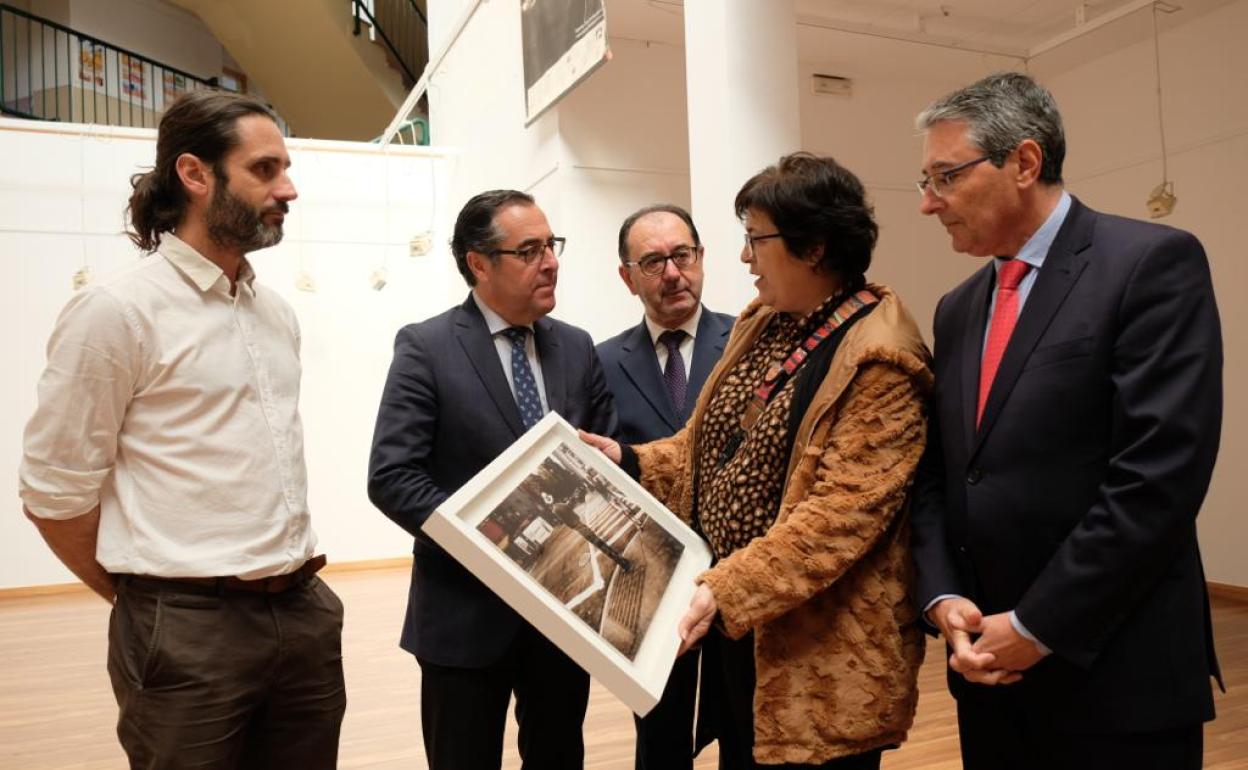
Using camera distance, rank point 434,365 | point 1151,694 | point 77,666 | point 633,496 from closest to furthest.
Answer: point 1151,694 < point 633,496 < point 434,365 < point 77,666

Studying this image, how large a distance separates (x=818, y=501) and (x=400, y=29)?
1481 centimetres

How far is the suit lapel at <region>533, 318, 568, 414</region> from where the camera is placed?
7.38 feet

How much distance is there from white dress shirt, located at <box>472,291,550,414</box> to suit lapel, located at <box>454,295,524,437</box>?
0.03 metres

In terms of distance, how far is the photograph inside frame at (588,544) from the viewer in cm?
149

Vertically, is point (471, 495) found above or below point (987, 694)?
above

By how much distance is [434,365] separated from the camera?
2.12 metres

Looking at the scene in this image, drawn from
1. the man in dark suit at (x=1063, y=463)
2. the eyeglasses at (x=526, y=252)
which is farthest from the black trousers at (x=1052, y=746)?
the eyeglasses at (x=526, y=252)

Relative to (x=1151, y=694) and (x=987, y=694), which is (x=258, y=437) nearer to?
(x=987, y=694)

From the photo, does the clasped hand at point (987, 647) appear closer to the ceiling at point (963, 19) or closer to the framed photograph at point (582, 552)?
the framed photograph at point (582, 552)

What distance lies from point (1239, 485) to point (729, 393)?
5410 millimetres

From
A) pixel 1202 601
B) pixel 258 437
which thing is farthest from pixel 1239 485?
pixel 258 437

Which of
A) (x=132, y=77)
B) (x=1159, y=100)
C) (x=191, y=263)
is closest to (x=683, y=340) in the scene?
(x=191, y=263)

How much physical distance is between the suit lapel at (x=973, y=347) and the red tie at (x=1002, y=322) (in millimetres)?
11

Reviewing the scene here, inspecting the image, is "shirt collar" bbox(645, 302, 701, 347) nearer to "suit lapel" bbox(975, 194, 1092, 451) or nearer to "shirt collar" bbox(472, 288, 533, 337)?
"shirt collar" bbox(472, 288, 533, 337)
